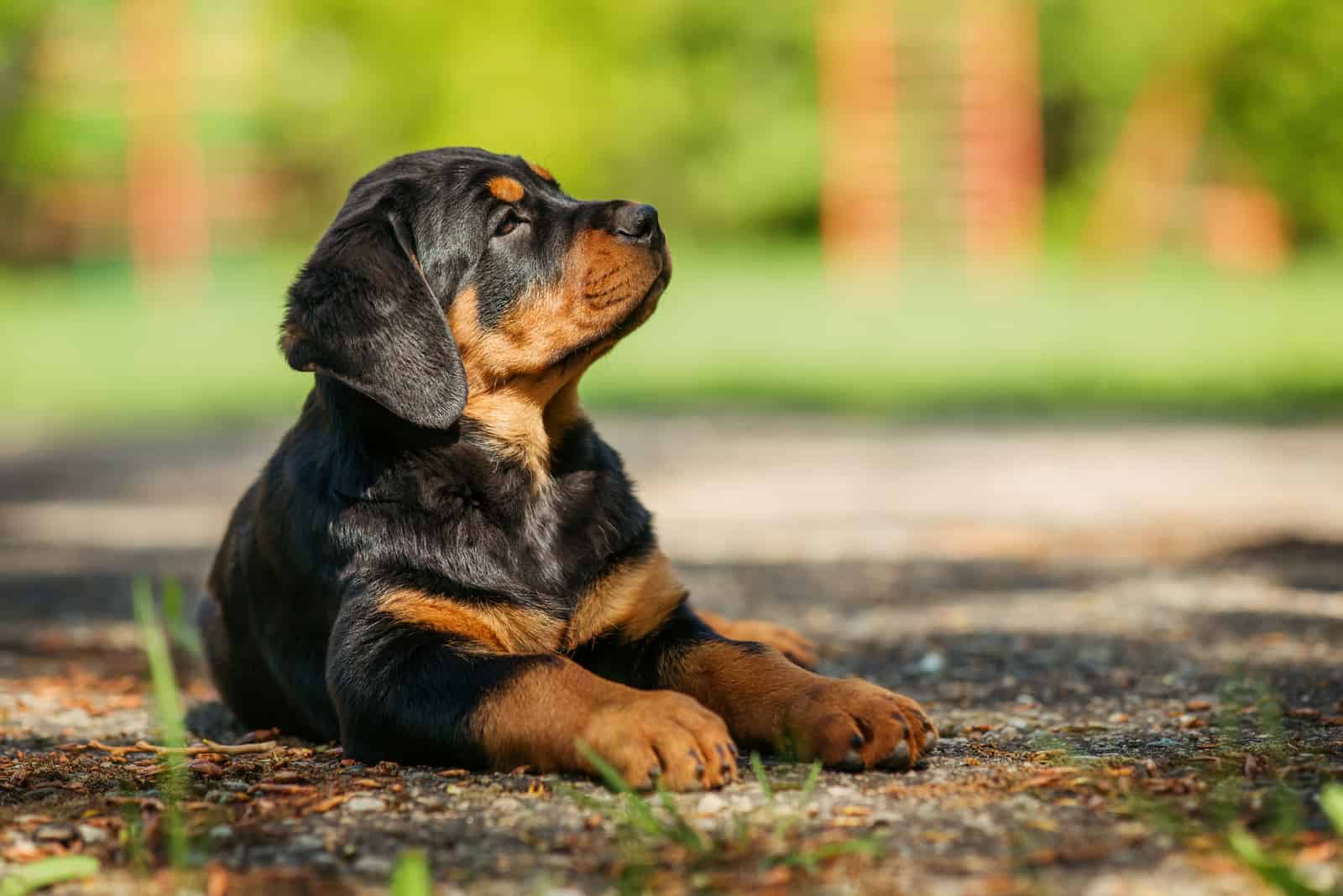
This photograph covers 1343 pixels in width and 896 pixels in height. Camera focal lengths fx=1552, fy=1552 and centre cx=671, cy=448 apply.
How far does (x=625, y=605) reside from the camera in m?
3.46

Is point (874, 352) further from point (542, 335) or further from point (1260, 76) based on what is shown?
point (1260, 76)

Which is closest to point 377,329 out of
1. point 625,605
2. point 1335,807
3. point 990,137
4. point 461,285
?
point 461,285

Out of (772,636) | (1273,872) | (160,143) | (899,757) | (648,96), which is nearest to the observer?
(1273,872)

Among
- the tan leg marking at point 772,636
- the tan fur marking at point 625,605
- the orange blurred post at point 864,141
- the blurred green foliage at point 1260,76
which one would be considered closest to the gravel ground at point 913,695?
the tan leg marking at point 772,636

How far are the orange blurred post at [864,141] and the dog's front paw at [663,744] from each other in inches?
892

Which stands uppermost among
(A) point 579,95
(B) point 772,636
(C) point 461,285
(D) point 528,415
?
(A) point 579,95

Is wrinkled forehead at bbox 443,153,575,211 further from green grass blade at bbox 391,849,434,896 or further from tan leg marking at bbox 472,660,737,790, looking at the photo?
green grass blade at bbox 391,849,434,896

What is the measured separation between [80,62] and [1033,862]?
91.3 feet

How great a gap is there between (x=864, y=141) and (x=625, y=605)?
2310cm

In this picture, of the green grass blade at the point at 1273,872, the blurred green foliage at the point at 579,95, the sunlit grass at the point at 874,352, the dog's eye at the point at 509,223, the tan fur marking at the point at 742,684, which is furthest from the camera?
the blurred green foliage at the point at 579,95

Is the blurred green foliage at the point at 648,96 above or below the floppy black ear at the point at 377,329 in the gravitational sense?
above

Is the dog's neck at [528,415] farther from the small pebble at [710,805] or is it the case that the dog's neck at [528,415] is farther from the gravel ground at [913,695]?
the small pebble at [710,805]

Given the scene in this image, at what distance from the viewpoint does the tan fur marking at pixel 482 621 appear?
3227mm

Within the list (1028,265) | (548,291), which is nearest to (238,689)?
(548,291)
